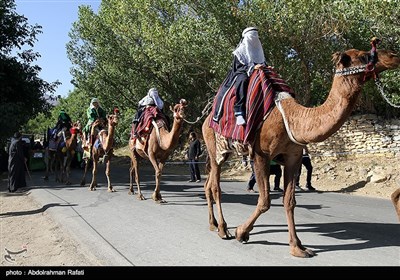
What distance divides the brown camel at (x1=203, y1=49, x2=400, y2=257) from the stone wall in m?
10.1

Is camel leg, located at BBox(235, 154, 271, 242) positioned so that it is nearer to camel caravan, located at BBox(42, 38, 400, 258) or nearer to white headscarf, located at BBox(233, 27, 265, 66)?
camel caravan, located at BBox(42, 38, 400, 258)

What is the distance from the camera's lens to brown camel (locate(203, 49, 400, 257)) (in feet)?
16.9

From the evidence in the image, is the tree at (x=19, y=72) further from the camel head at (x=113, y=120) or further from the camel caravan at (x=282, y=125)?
the camel caravan at (x=282, y=125)

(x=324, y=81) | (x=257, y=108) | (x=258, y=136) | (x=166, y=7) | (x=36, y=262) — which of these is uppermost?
(x=166, y=7)

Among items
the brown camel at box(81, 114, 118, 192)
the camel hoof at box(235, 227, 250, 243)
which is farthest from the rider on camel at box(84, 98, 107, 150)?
the camel hoof at box(235, 227, 250, 243)

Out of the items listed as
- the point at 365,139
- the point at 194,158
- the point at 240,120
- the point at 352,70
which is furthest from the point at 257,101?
the point at 365,139

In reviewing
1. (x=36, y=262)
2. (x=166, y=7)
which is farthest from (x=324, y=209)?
(x=166, y=7)

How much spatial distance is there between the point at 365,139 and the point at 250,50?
38.8ft

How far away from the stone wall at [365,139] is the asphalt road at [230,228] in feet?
17.0

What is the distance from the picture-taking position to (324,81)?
18062 millimetres

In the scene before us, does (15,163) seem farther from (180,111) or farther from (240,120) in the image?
(240,120)

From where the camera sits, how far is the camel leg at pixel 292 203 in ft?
19.0
